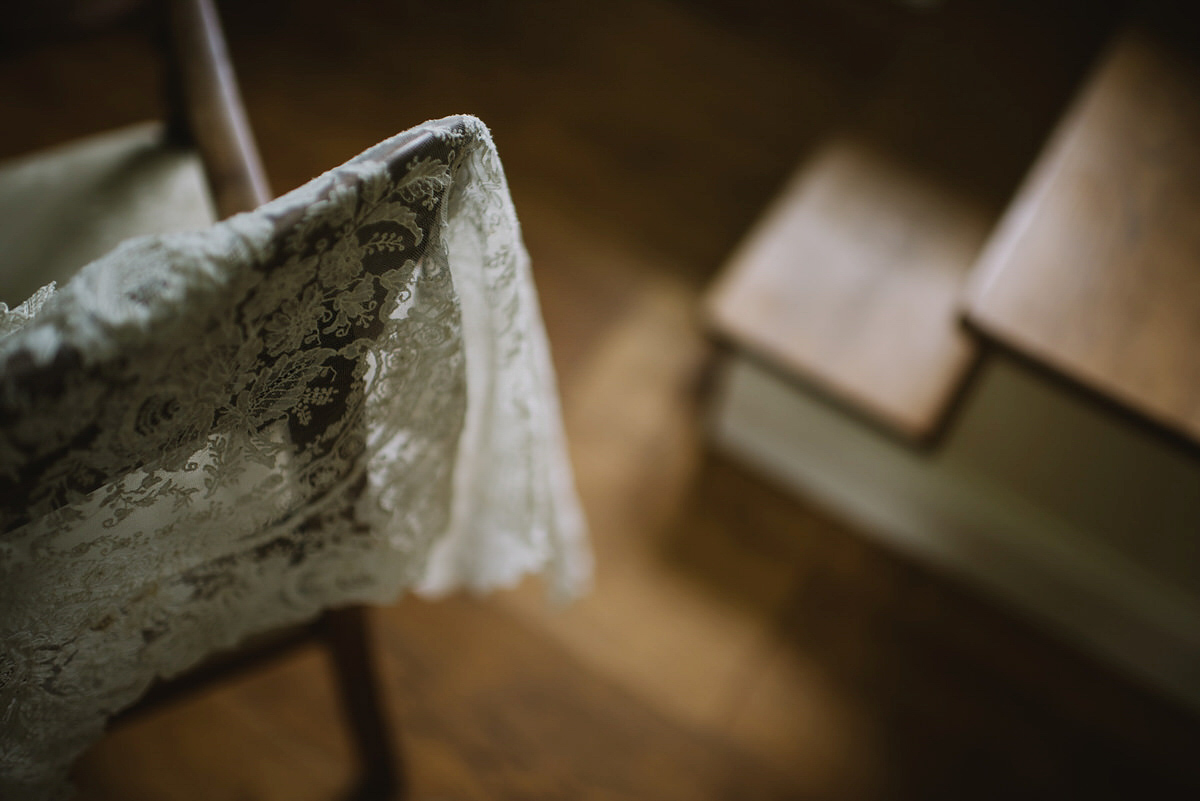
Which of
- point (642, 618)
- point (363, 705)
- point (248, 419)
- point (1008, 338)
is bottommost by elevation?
point (642, 618)

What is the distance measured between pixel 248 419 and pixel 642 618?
858 mm

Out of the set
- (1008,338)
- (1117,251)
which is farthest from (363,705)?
(1117,251)

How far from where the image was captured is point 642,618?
127cm

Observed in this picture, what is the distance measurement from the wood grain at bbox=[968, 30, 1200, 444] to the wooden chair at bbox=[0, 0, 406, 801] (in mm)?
716

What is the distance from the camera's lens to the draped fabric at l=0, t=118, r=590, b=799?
41 cm

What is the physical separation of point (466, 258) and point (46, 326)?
251mm

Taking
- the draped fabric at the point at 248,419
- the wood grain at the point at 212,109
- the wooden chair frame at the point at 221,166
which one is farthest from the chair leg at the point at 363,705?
the wood grain at the point at 212,109

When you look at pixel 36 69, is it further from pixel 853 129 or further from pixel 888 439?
pixel 888 439

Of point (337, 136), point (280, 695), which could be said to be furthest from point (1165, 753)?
point (337, 136)

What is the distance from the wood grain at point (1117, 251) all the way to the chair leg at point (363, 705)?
703mm

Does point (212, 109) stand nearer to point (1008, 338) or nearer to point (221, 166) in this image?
point (221, 166)

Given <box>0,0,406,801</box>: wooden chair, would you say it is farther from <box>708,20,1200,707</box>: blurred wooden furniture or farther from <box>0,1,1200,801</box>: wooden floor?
<box>708,20,1200,707</box>: blurred wooden furniture

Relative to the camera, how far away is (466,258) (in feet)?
1.89

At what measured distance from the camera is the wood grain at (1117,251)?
87 cm
